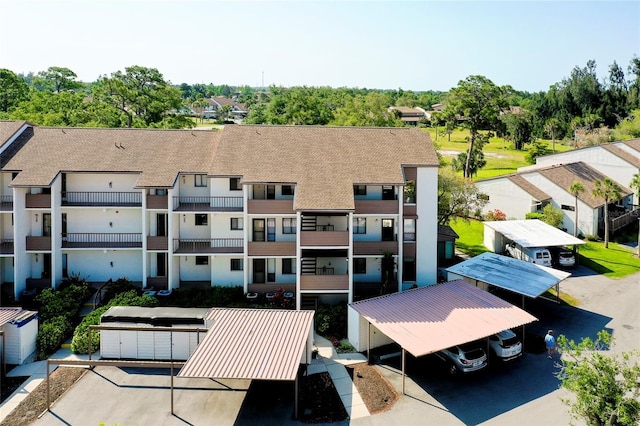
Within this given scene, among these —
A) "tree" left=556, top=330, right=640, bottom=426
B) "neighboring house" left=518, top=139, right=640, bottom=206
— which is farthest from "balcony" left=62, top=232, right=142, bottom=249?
"neighboring house" left=518, top=139, right=640, bottom=206

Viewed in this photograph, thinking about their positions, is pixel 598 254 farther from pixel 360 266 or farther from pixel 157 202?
pixel 157 202

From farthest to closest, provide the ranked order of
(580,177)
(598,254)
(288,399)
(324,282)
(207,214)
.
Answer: (580,177), (598,254), (207,214), (324,282), (288,399)

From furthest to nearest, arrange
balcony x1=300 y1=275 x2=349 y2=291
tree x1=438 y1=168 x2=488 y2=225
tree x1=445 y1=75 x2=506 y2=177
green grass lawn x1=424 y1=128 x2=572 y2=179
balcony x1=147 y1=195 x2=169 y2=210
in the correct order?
1. green grass lawn x1=424 y1=128 x2=572 y2=179
2. tree x1=445 y1=75 x2=506 y2=177
3. tree x1=438 y1=168 x2=488 y2=225
4. balcony x1=147 y1=195 x2=169 y2=210
5. balcony x1=300 y1=275 x2=349 y2=291

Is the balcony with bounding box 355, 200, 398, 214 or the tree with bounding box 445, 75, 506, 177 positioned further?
the tree with bounding box 445, 75, 506, 177

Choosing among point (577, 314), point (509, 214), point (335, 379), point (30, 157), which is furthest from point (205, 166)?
point (509, 214)

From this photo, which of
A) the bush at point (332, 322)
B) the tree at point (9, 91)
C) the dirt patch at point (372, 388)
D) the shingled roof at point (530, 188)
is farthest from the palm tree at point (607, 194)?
the tree at point (9, 91)

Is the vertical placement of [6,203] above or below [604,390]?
above

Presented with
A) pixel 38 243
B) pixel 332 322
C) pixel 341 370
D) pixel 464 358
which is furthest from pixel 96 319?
pixel 464 358

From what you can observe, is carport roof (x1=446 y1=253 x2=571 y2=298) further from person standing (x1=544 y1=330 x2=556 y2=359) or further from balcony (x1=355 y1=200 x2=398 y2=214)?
balcony (x1=355 y1=200 x2=398 y2=214)
